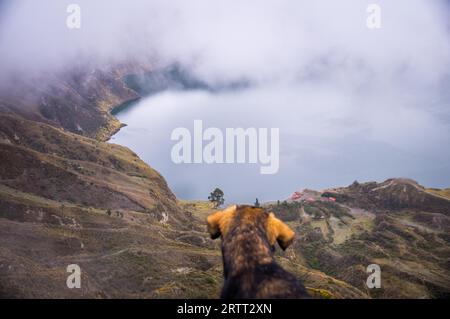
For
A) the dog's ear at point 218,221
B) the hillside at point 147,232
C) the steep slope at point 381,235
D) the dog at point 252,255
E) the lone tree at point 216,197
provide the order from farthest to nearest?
the lone tree at point 216,197
the steep slope at point 381,235
the hillside at point 147,232
the dog's ear at point 218,221
the dog at point 252,255

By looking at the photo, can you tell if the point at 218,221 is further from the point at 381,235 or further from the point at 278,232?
the point at 381,235

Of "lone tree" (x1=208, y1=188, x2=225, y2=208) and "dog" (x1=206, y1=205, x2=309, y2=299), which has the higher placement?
"lone tree" (x1=208, y1=188, x2=225, y2=208)

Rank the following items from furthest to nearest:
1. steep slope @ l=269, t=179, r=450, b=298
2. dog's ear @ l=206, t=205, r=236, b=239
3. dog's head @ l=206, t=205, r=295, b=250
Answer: steep slope @ l=269, t=179, r=450, b=298 < dog's ear @ l=206, t=205, r=236, b=239 < dog's head @ l=206, t=205, r=295, b=250

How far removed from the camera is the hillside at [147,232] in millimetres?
14586

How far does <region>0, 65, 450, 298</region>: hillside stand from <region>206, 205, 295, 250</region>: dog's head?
369 cm

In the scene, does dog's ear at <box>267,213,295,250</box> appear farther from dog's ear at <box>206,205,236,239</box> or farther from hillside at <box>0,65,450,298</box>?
hillside at <box>0,65,450,298</box>

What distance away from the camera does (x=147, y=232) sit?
27.9m

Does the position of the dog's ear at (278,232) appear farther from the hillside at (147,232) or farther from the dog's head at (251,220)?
the hillside at (147,232)

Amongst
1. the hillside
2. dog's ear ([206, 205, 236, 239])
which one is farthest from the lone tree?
dog's ear ([206, 205, 236, 239])

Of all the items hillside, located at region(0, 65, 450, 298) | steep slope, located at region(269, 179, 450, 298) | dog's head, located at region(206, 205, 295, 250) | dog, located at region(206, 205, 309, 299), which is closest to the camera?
dog, located at region(206, 205, 309, 299)

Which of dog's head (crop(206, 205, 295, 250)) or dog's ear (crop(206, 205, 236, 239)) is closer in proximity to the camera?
dog's head (crop(206, 205, 295, 250))

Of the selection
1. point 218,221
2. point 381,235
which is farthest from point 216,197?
point 218,221

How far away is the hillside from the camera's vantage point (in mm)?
14586

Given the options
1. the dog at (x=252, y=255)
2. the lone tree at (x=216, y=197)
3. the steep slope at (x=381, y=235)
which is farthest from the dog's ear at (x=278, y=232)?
the lone tree at (x=216, y=197)
